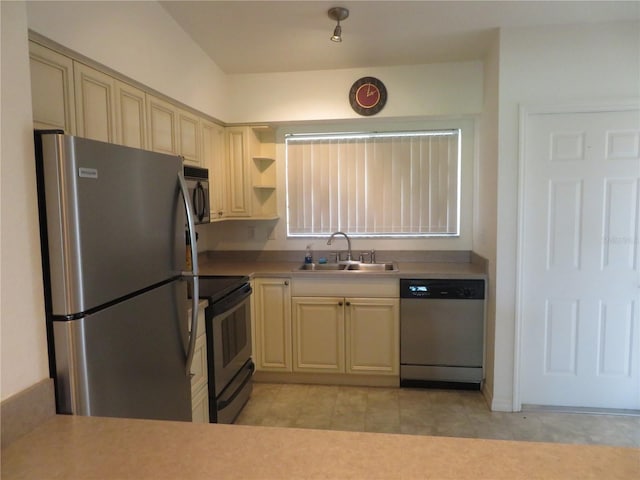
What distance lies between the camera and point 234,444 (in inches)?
38.4

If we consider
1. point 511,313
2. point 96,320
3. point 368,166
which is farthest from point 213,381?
point 368,166

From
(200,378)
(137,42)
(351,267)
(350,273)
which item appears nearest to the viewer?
(137,42)

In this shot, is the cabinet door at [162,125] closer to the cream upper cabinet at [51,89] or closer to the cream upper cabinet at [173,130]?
the cream upper cabinet at [173,130]

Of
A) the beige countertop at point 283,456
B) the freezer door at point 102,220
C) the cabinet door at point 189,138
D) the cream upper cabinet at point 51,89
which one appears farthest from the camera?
the cabinet door at point 189,138

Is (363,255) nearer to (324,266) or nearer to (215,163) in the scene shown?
(324,266)

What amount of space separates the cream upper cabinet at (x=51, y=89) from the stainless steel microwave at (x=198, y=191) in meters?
0.89

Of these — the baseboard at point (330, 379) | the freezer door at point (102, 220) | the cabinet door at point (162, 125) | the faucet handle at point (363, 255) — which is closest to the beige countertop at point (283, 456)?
the freezer door at point (102, 220)

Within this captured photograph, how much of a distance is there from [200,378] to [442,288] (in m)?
1.82

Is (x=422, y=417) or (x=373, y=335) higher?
(x=373, y=335)

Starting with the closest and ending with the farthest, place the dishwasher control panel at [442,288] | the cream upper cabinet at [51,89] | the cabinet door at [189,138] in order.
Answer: the cream upper cabinet at [51,89] → the cabinet door at [189,138] → the dishwasher control panel at [442,288]

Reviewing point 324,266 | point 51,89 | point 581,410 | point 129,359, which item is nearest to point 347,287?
point 324,266

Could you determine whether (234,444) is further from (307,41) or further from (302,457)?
(307,41)

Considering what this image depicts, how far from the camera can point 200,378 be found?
87.9 inches

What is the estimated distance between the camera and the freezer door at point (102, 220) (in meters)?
1.18
